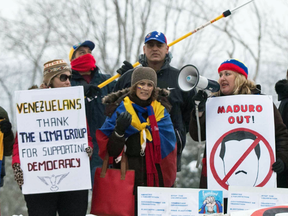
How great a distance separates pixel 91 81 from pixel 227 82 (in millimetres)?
1727

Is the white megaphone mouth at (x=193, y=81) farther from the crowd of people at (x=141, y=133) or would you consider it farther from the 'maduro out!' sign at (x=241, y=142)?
the 'maduro out!' sign at (x=241, y=142)

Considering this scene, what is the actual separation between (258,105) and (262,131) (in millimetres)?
230

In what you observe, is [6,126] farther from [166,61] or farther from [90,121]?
[166,61]

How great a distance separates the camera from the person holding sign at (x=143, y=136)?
3.97 metres

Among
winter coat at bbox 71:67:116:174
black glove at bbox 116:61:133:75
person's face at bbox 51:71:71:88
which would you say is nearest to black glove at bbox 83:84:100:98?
winter coat at bbox 71:67:116:174

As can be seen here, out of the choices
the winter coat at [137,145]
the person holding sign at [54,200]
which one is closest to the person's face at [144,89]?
the winter coat at [137,145]

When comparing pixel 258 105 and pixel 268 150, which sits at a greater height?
pixel 258 105

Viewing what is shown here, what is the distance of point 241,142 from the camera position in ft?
13.2

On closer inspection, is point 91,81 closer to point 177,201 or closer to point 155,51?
point 155,51

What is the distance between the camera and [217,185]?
156 inches

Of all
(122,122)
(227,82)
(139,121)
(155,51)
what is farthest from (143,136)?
(155,51)

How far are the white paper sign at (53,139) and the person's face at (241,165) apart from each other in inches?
48.4

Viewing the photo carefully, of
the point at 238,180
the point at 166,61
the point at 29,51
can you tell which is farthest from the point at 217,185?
the point at 29,51

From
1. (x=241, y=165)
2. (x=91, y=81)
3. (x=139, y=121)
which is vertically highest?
(x=91, y=81)
